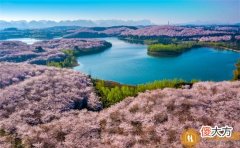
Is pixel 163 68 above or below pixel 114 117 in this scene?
below

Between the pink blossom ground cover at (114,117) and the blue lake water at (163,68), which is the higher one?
the pink blossom ground cover at (114,117)

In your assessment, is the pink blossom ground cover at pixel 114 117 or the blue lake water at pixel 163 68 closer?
the pink blossom ground cover at pixel 114 117

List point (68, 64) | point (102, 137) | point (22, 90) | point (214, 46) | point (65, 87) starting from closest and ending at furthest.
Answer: point (102, 137) < point (22, 90) < point (65, 87) < point (68, 64) < point (214, 46)

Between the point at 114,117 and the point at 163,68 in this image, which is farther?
the point at 163,68

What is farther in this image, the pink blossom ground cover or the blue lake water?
the blue lake water

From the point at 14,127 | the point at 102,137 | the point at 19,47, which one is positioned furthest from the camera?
the point at 19,47

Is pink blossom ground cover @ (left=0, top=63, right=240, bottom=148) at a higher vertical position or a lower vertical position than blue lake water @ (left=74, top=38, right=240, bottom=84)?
higher

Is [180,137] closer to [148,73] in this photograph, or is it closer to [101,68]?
[148,73]

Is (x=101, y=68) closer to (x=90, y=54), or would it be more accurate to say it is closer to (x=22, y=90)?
(x=90, y=54)

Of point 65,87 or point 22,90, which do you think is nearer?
point 22,90

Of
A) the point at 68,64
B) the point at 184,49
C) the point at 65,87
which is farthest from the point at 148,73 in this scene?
the point at 184,49
